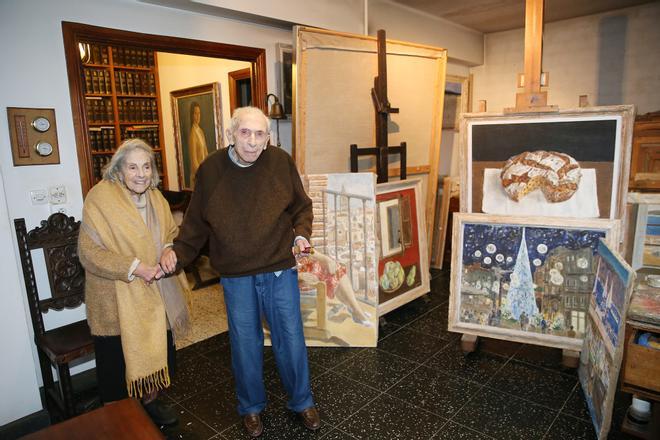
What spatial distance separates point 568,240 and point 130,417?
2213mm

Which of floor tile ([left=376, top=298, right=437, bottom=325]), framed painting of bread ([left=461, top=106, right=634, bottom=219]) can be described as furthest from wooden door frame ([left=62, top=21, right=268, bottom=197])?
floor tile ([left=376, top=298, right=437, bottom=325])

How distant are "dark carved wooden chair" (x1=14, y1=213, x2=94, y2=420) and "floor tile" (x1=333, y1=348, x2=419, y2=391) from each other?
1382 mm

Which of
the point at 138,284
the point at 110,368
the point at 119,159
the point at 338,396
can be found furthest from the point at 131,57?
the point at 338,396

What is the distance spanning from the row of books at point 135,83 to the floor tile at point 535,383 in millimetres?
4795

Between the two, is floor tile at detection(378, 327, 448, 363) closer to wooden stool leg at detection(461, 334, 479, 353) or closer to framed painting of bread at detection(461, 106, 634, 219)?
wooden stool leg at detection(461, 334, 479, 353)

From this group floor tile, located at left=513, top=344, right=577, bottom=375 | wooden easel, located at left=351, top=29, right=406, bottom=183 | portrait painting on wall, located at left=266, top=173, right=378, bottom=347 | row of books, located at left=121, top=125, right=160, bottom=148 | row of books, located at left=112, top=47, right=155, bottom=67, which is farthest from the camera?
row of books, located at left=121, top=125, right=160, bottom=148

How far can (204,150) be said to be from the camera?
16.4 ft

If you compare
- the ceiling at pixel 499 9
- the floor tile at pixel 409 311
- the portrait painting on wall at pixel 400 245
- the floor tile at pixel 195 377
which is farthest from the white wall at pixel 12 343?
the ceiling at pixel 499 9

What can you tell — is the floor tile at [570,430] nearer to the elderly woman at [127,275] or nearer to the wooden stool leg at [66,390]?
the elderly woman at [127,275]

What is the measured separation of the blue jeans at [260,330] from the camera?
1.94 metres

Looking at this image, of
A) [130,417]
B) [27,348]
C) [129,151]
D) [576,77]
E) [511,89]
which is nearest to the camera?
[130,417]

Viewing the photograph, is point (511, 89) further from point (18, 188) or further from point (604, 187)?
point (18, 188)

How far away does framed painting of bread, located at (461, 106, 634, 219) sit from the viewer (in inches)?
88.4

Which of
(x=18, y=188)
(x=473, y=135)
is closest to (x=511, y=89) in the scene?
(x=473, y=135)
